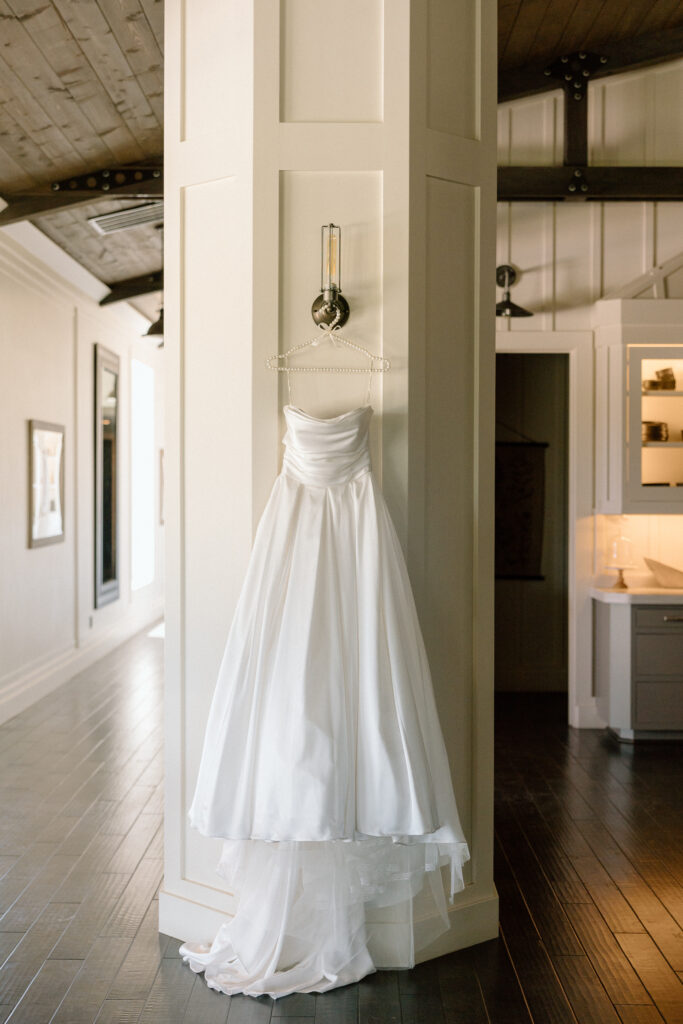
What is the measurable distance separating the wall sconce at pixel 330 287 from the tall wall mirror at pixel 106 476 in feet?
19.7

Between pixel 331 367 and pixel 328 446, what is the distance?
301 millimetres

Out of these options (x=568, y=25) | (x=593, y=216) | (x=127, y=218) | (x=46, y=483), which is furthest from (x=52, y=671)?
(x=568, y=25)

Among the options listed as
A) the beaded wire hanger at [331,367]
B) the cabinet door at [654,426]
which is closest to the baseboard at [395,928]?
the beaded wire hanger at [331,367]

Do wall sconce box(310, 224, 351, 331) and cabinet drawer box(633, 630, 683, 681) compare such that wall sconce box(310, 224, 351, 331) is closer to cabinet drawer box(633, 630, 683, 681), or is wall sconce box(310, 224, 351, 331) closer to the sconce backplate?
the sconce backplate

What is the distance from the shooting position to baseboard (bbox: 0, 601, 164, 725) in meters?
6.26

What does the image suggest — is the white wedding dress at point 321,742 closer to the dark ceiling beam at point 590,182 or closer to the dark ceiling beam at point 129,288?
A: the dark ceiling beam at point 590,182

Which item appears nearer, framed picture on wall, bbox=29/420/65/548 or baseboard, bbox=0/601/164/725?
baseboard, bbox=0/601/164/725

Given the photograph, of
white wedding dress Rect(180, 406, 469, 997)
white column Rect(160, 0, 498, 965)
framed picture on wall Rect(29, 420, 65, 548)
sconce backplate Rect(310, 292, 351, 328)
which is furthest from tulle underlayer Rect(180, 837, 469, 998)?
framed picture on wall Rect(29, 420, 65, 548)

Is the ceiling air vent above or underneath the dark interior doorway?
above

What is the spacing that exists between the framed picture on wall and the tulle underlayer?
4429 millimetres

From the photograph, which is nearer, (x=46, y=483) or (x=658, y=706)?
(x=658, y=706)

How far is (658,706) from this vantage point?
555 centimetres

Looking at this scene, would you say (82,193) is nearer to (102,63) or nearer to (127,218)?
(127,218)

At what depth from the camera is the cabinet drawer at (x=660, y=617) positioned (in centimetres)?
554
